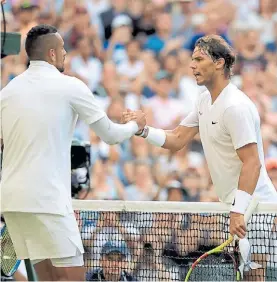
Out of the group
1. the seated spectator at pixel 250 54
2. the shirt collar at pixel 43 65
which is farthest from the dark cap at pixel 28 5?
the shirt collar at pixel 43 65

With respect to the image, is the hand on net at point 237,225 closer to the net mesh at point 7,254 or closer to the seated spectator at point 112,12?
the net mesh at point 7,254

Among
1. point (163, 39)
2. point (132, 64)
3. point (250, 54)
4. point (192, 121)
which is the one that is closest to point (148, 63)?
point (132, 64)

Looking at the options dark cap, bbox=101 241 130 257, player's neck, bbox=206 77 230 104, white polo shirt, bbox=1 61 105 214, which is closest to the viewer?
white polo shirt, bbox=1 61 105 214

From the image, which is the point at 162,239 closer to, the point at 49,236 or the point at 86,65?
the point at 49,236

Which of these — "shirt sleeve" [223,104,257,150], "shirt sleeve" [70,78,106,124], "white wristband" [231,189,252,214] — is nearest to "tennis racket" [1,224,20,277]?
"shirt sleeve" [70,78,106,124]

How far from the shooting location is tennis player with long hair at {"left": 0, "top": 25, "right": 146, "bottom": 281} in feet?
18.2

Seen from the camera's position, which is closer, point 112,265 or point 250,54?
point 112,265

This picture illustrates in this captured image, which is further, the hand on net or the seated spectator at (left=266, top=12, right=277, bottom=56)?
the seated spectator at (left=266, top=12, right=277, bottom=56)

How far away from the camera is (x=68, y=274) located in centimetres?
578

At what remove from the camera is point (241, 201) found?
5.94 meters

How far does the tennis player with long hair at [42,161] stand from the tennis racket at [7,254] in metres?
0.70

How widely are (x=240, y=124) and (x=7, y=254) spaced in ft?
6.10

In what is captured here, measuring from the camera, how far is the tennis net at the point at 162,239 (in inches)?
257

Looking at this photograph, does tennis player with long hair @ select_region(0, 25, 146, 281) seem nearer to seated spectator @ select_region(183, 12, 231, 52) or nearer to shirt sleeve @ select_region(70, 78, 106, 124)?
shirt sleeve @ select_region(70, 78, 106, 124)
